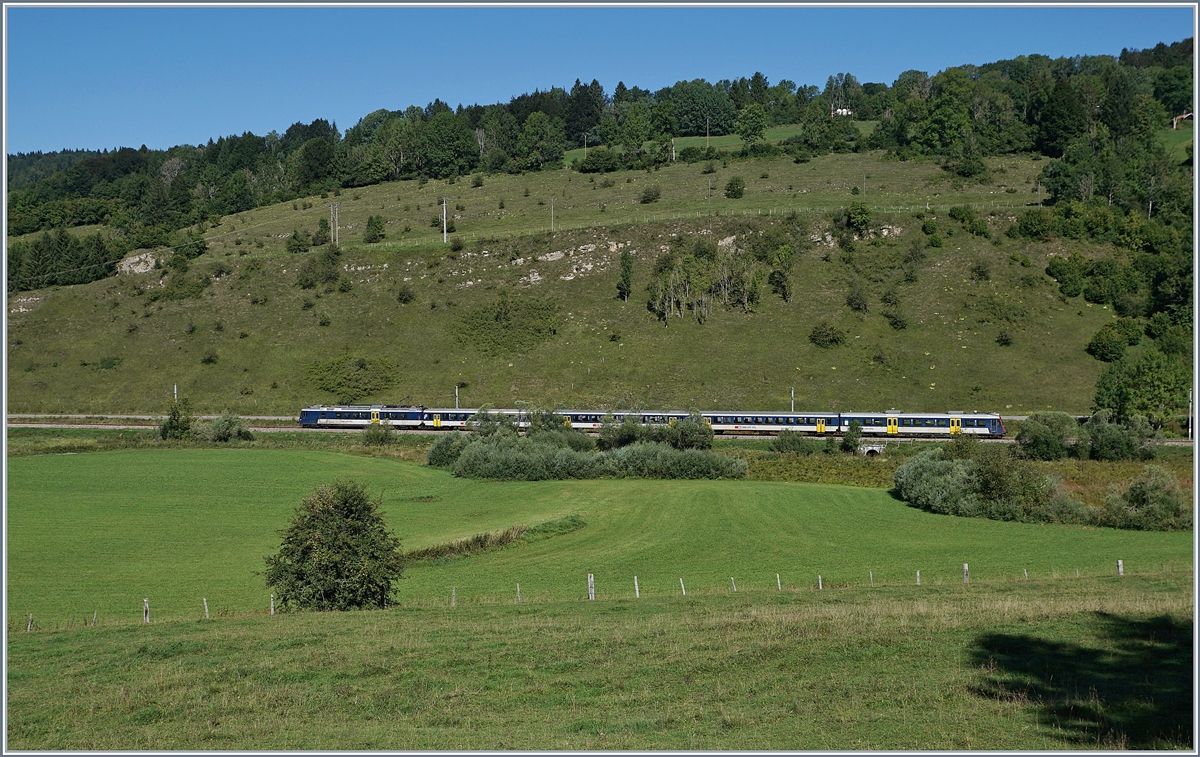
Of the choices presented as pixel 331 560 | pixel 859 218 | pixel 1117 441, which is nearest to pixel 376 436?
pixel 331 560

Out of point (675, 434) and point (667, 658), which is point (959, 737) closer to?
point (667, 658)

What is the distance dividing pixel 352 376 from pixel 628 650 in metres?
82.9

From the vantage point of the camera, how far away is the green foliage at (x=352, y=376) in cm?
9806

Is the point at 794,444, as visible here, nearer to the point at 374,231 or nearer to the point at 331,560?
the point at 331,560

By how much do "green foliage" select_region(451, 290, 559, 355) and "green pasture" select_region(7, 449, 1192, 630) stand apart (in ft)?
121

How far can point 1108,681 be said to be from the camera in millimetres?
17047

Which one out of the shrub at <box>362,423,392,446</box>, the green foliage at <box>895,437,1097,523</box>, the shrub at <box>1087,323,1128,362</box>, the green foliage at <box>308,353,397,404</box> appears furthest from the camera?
the green foliage at <box>308,353,397,404</box>

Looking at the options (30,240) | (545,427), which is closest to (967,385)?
(545,427)

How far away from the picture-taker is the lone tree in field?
28.8m

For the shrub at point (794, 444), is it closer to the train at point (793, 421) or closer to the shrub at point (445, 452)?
the train at point (793, 421)

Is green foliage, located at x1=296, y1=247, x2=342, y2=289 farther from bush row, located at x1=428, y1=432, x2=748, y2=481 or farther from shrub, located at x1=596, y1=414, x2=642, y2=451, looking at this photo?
bush row, located at x1=428, y1=432, x2=748, y2=481

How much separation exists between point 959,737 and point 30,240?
165081mm

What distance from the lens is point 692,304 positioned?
107062mm

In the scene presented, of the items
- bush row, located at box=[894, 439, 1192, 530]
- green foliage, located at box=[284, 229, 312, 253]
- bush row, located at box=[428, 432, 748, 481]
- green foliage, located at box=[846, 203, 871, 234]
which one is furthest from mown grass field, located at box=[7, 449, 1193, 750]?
green foliage, located at box=[284, 229, 312, 253]
